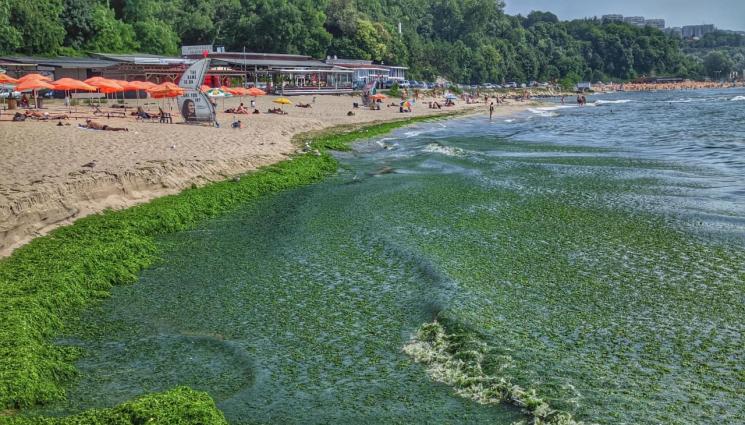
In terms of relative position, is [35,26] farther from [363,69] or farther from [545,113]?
[545,113]

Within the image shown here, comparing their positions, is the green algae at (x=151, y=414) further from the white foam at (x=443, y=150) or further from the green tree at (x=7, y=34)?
the green tree at (x=7, y=34)

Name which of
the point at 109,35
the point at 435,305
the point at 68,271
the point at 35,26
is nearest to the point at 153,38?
the point at 109,35

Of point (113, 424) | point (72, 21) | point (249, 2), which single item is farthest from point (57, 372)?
point (249, 2)

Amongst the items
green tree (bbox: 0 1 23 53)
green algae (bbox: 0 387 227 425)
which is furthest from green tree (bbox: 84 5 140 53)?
green algae (bbox: 0 387 227 425)

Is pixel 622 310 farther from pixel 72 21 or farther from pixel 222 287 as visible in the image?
pixel 72 21

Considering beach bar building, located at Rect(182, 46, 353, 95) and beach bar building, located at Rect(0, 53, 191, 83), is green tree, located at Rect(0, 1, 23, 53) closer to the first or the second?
beach bar building, located at Rect(0, 53, 191, 83)

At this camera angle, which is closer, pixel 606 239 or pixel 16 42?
pixel 606 239
